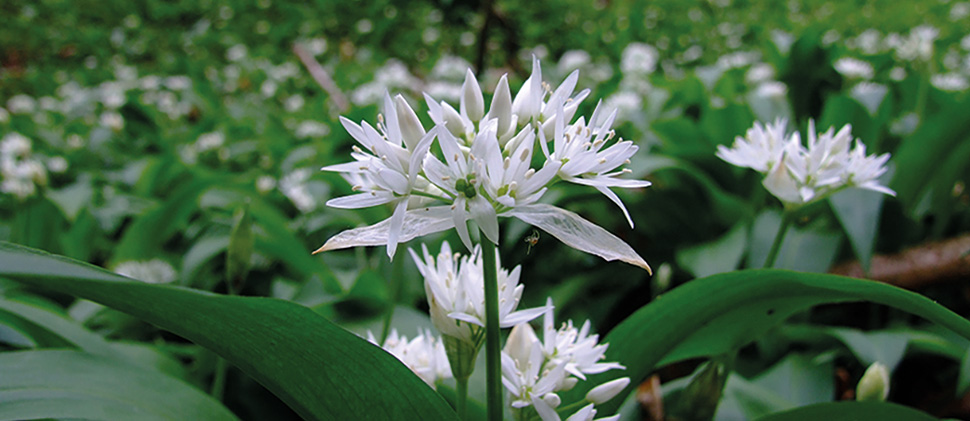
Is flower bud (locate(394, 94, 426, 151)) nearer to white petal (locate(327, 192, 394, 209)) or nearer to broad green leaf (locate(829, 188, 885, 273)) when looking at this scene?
white petal (locate(327, 192, 394, 209))

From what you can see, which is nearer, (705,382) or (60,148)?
(705,382)

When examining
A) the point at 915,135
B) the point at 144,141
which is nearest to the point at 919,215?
the point at 915,135

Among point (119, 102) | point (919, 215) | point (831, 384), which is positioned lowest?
point (831, 384)

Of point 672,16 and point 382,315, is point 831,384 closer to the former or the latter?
point 382,315

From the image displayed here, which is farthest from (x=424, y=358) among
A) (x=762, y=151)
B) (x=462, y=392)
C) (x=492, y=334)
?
(x=762, y=151)

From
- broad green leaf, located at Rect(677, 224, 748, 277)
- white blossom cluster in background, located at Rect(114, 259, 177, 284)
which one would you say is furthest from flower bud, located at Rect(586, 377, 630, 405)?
white blossom cluster in background, located at Rect(114, 259, 177, 284)

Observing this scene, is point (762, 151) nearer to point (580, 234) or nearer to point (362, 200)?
point (580, 234)
